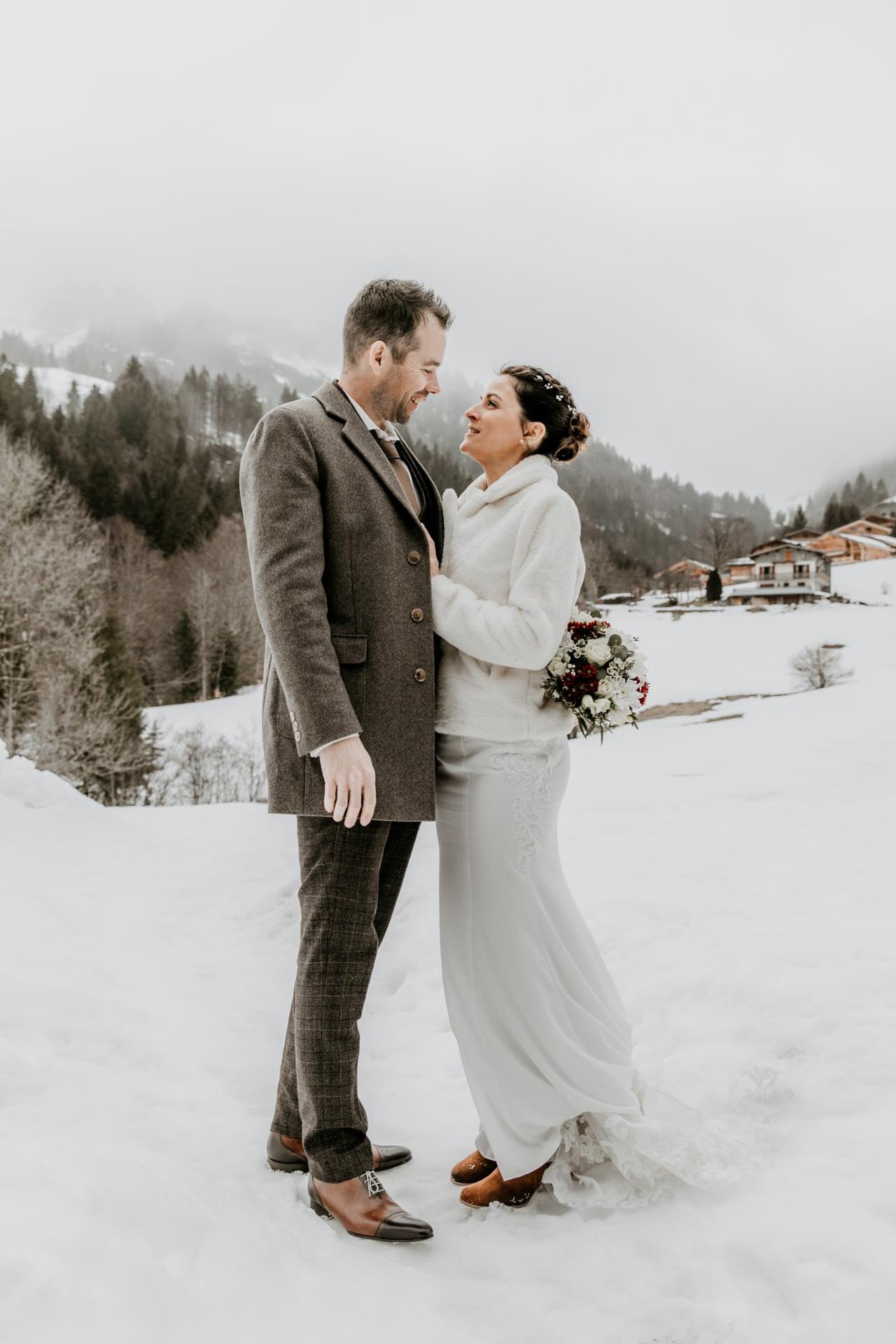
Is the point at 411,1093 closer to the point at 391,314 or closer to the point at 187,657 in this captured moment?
the point at 391,314

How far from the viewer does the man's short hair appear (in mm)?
2268

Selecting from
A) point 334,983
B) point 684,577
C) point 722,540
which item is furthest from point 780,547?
point 334,983

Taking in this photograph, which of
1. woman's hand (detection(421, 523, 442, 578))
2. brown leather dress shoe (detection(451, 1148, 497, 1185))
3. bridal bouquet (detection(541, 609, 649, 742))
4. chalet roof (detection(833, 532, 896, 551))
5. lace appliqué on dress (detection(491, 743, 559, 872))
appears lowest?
brown leather dress shoe (detection(451, 1148, 497, 1185))

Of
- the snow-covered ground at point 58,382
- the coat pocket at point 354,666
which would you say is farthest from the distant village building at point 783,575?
the snow-covered ground at point 58,382

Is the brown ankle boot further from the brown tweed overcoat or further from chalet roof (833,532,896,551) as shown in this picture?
chalet roof (833,532,896,551)

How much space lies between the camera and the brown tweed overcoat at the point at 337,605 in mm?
2051

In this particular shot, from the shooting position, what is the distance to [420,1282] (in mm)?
1979

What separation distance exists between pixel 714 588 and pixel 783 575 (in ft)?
11.0

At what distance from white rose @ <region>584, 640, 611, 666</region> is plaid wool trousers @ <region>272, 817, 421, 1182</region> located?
67cm

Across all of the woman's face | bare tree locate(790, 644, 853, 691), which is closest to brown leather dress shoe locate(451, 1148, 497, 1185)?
the woman's face

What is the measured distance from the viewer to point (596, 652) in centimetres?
232

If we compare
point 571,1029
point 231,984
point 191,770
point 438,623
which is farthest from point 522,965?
point 191,770

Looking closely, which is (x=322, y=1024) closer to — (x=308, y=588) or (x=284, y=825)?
(x=308, y=588)

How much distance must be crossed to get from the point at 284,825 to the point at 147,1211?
6.20m
